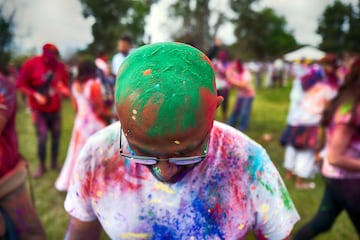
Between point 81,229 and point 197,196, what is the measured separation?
0.48 metres

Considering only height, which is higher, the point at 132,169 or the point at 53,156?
the point at 132,169

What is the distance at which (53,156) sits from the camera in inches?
190

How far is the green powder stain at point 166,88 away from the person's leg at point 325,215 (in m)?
1.83

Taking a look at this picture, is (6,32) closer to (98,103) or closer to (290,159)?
(98,103)

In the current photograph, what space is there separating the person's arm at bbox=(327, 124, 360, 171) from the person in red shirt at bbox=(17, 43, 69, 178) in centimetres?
285

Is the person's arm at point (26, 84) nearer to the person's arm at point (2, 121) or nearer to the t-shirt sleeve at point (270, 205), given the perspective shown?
the person's arm at point (2, 121)

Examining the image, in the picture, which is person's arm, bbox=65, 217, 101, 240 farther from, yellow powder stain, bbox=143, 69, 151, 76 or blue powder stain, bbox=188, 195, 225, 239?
yellow powder stain, bbox=143, 69, 151, 76

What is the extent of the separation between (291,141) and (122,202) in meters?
3.68

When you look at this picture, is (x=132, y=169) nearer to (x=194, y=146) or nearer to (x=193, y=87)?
(x=194, y=146)

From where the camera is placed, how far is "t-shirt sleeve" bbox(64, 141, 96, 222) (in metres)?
1.17

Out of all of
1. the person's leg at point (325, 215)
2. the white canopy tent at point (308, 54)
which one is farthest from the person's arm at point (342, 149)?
the white canopy tent at point (308, 54)

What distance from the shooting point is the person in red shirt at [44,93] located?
392cm

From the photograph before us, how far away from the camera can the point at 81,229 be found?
1.27m

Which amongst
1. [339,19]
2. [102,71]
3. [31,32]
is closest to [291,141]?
[339,19]
